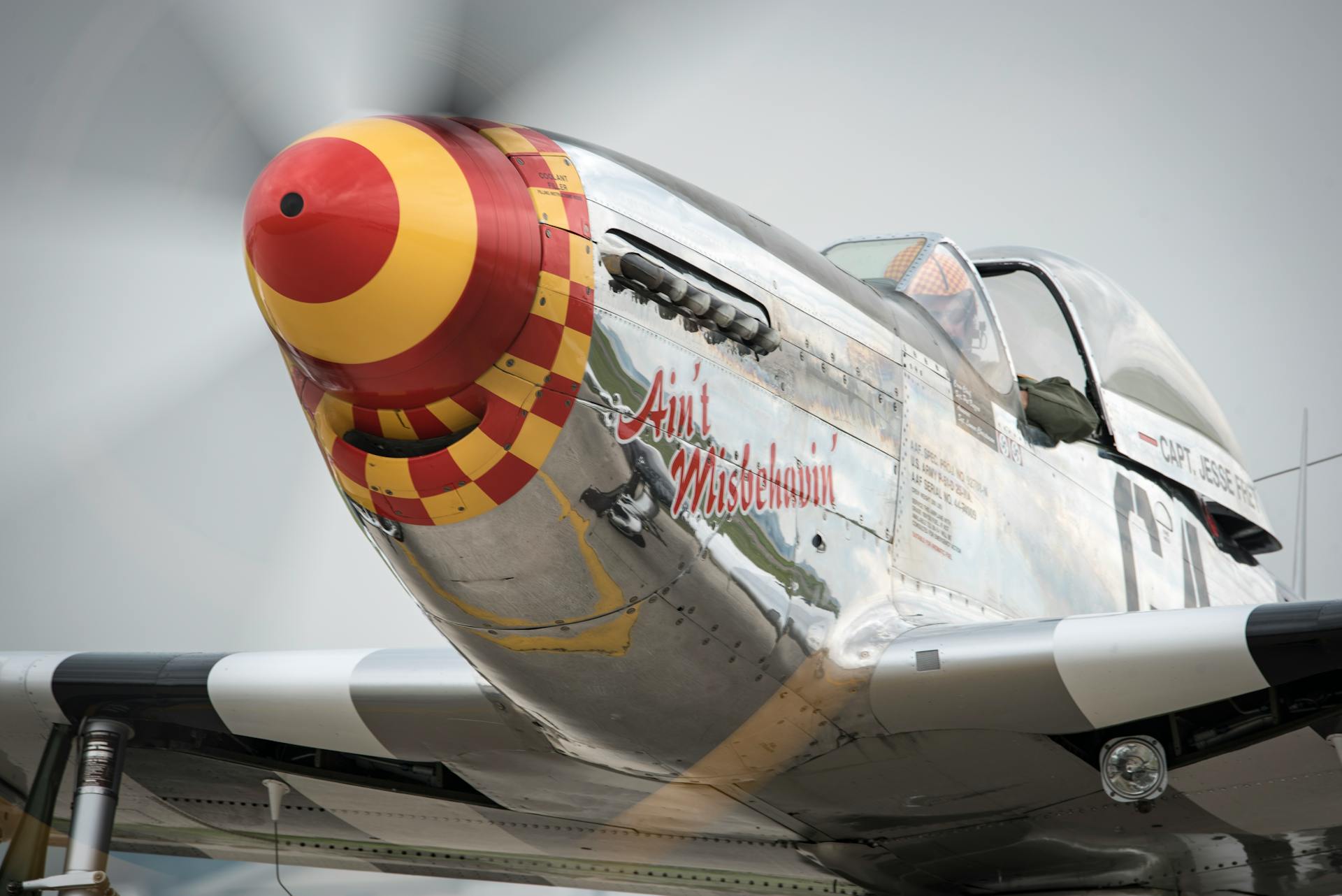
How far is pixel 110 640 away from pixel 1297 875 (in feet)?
23.6

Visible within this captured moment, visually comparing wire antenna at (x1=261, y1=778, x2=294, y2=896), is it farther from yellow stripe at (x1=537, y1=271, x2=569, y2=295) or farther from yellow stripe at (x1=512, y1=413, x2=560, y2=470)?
yellow stripe at (x1=537, y1=271, x2=569, y2=295)

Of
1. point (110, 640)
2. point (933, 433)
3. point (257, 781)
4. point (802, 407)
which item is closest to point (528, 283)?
point (802, 407)

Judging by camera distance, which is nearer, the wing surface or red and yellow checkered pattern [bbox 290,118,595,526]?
red and yellow checkered pattern [bbox 290,118,595,526]

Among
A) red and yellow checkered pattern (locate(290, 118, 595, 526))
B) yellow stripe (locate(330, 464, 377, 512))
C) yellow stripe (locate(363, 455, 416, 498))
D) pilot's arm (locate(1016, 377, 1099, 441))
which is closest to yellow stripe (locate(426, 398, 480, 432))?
red and yellow checkered pattern (locate(290, 118, 595, 526))

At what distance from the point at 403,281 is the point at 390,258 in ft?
0.17

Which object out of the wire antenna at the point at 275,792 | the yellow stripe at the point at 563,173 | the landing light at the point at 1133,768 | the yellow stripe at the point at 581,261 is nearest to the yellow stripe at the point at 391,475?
the yellow stripe at the point at 581,261

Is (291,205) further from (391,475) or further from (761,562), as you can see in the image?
(761,562)

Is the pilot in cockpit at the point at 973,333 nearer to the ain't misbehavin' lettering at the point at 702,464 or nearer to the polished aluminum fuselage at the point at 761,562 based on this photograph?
the polished aluminum fuselage at the point at 761,562

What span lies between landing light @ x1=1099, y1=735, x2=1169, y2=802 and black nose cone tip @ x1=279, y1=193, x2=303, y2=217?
7.69 ft

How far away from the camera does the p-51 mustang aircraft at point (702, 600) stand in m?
2.70

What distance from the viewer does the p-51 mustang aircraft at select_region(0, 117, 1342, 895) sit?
8.84 feet

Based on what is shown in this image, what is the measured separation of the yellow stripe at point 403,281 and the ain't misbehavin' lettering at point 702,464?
0.52 m

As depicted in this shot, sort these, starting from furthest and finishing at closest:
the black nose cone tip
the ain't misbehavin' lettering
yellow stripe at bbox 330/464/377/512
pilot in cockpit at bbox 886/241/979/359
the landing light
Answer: pilot in cockpit at bbox 886/241/979/359
the landing light
the ain't misbehavin' lettering
yellow stripe at bbox 330/464/377/512
the black nose cone tip

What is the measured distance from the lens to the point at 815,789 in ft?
11.7
